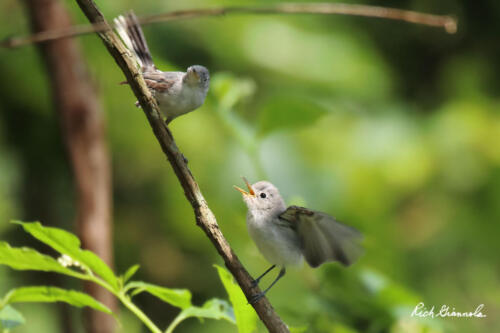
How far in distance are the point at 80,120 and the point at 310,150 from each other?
3.27 feet

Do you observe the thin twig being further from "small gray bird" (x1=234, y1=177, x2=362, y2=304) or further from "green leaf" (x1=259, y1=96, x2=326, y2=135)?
"green leaf" (x1=259, y1=96, x2=326, y2=135)

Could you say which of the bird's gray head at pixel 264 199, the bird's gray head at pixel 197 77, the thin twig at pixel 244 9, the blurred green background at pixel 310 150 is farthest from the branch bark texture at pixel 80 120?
the thin twig at pixel 244 9

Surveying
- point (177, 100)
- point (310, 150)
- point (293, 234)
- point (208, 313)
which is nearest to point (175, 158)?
point (177, 100)

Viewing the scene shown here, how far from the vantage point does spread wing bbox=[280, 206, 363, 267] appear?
38.5 inches

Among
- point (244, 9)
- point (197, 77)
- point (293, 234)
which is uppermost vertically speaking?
point (293, 234)

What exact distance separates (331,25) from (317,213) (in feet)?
5.98

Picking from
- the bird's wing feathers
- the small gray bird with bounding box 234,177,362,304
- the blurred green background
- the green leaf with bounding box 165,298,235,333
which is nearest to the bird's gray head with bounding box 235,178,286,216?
the small gray bird with bounding box 234,177,362,304

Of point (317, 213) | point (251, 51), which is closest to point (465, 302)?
point (251, 51)

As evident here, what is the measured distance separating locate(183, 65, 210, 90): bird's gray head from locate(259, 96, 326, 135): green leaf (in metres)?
0.33

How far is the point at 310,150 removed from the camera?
2348 millimetres

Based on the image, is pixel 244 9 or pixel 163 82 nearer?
pixel 244 9

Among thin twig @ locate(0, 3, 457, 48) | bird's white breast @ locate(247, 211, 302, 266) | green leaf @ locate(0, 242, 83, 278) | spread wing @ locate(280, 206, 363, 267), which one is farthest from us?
bird's white breast @ locate(247, 211, 302, 266)

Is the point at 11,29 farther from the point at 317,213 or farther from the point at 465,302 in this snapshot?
the point at 465,302

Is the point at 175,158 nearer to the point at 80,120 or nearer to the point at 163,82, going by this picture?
the point at 163,82
